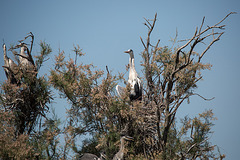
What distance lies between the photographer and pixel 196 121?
324 inches

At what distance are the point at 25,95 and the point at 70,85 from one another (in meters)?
1.44

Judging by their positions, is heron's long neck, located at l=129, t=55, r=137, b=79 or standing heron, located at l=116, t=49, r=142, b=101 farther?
heron's long neck, located at l=129, t=55, r=137, b=79

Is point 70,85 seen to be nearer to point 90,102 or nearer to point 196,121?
point 90,102

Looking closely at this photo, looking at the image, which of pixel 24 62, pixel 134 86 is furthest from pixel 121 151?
pixel 24 62

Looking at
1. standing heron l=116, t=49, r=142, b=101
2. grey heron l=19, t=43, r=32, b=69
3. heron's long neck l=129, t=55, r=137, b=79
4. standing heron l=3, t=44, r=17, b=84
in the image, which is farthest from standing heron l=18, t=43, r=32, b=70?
heron's long neck l=129, t=55, r=137, b=79

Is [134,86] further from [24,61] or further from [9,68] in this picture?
[9,68]

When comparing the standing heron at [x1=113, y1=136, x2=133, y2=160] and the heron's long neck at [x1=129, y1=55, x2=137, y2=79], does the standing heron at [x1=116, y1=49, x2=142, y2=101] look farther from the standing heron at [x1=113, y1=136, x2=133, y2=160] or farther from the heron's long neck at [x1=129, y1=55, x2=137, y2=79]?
the standing heron at [x1=113, y1=136, x2=133, y2=160]

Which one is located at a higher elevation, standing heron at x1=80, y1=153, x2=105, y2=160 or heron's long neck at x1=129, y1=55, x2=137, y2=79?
heron's long neck at x1=129, y1=55, x2=137, y2=79

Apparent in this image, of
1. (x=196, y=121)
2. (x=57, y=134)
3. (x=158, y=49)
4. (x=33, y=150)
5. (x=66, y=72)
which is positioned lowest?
(x=33, y=150)

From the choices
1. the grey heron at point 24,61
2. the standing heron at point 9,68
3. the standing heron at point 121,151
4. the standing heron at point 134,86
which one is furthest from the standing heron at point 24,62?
the standing heron at point 121,151

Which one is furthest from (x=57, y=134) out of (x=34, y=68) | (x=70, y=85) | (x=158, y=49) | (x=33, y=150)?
(x=158, y=49)

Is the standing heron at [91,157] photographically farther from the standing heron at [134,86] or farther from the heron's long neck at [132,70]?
the heron's long neck at [132,70]

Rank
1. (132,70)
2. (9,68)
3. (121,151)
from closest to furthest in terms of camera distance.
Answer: (121,151) → (9,68) → (132,70)

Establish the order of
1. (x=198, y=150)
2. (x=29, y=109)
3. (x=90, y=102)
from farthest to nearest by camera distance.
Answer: (x=29, y=109) < (x=90, y=102) < (x=198, y=150)
